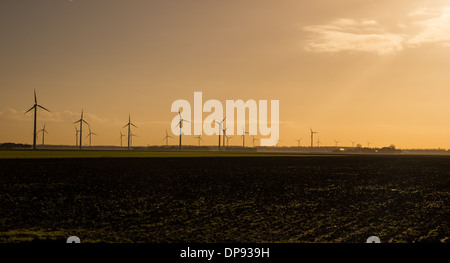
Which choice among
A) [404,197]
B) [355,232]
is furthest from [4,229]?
[404,197]

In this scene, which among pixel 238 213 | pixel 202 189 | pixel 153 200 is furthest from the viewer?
pixel 202 189

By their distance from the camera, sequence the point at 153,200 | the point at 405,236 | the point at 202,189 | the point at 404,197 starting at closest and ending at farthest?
1. the point at 405,236
2. the point at 153,200
3. the point at 404,197
4. the point at 202,189

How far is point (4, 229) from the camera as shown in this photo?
1444 cm

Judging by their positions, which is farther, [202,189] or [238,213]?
[202,189]

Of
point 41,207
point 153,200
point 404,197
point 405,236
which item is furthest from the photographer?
point 404,197

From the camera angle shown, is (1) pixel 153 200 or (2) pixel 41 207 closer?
(2) pixel 41 207

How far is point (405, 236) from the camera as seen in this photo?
45.5 ft
